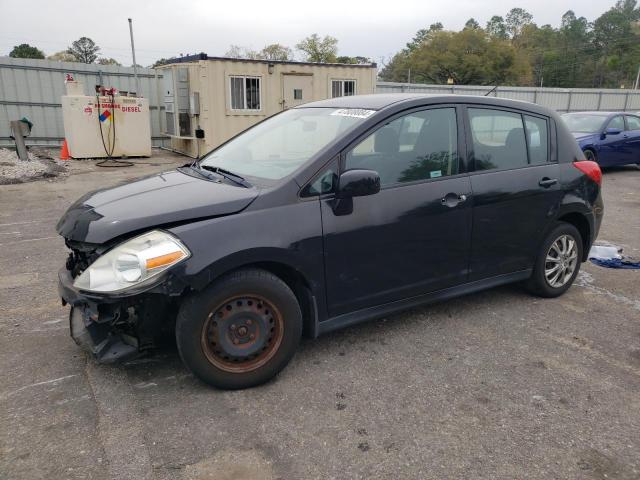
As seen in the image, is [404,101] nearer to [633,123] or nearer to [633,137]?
[633,137]

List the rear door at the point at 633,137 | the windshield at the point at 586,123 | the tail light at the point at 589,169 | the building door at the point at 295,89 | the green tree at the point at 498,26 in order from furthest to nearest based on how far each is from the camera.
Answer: the green tree at the point at 498,26
the building door at the point at 295,89
the rear door at the point at 633,137
the windshield at the point at 586,123
the tail light at the point at 589,169

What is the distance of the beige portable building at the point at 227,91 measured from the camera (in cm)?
1335

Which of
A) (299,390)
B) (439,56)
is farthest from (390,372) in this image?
(439,56)

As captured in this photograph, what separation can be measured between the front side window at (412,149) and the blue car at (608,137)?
9.83 m

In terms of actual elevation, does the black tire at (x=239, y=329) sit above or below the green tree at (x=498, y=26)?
below

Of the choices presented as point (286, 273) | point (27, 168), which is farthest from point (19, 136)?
point (286, 273)

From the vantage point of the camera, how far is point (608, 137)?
40.9 feet

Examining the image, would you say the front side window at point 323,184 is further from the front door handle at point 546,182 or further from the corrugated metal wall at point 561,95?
the corrugated metal wall at point 561,95

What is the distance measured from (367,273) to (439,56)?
207 ft

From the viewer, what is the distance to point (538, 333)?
3918 millimetres

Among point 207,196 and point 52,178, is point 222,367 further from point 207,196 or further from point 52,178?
point 52,178

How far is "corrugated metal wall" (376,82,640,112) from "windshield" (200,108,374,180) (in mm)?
16634

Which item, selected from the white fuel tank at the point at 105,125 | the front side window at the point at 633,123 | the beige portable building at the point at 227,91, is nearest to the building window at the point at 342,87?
the beige portable building at the point at 227,91

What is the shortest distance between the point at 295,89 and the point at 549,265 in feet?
37.3
